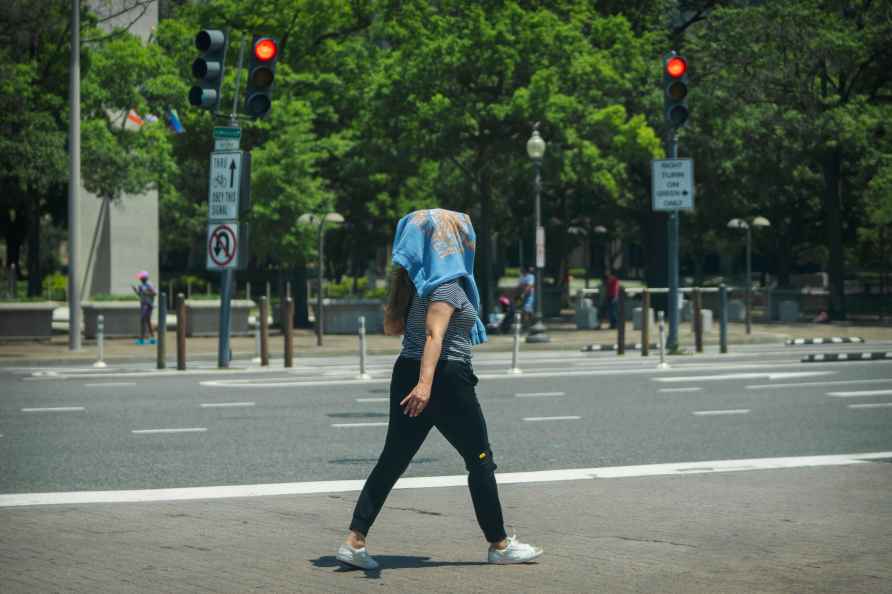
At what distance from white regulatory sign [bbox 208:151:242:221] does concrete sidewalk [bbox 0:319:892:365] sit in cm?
491

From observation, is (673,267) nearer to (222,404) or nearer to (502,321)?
(222,404)

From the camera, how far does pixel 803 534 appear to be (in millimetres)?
7242

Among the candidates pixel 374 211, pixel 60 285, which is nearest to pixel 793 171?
pixel 374 211

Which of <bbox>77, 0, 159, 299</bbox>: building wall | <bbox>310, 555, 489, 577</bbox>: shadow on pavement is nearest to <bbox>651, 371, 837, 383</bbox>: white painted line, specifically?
<bbox>310, 555, 489, 577</bbox>: shadow on pavement

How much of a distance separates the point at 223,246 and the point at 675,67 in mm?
7542

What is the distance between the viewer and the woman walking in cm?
616

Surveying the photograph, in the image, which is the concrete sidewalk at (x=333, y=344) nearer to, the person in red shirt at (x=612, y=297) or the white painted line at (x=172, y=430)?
the person in red shirt at (x=612, y=297)

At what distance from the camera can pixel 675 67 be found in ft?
68.1

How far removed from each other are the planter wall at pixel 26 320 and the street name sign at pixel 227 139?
11.3m

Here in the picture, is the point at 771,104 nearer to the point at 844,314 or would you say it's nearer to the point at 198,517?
the point at 844,314

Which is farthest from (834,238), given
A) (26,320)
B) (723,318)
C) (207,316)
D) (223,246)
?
(223,246)

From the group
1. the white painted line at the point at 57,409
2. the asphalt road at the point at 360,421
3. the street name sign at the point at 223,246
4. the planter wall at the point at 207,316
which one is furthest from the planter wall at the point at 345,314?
the white painted line at the point at 57,409

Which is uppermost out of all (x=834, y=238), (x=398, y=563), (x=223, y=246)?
(x=834, y=238)

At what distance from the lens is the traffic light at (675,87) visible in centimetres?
2075
